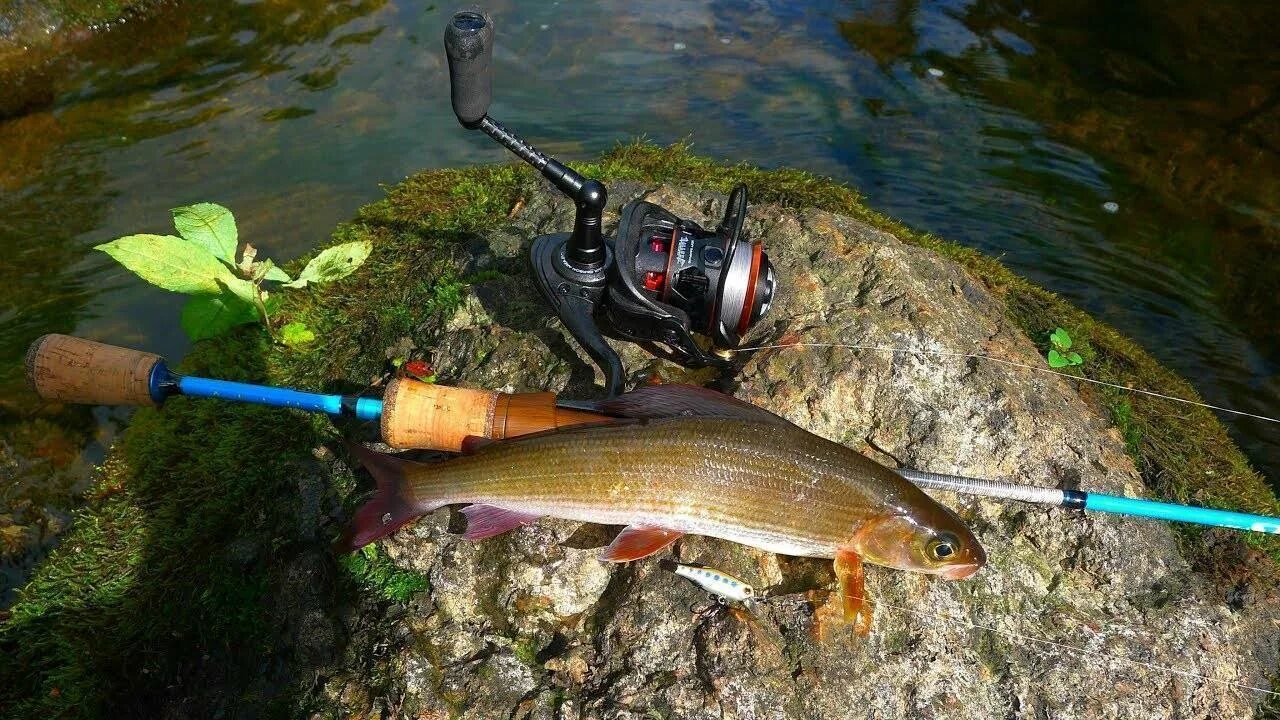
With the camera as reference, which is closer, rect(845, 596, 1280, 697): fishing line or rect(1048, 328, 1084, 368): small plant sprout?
rect(845, 596, 1280, 697): fishing line

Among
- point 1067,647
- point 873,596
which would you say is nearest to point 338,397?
point 873,596

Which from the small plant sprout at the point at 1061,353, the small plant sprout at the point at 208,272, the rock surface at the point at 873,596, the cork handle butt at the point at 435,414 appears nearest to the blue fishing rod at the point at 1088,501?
the rock surface at the point at 873,596

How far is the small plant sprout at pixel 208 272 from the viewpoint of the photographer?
4.98 metres

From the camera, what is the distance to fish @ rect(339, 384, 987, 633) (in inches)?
137

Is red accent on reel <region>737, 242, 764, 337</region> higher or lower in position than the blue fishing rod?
higher

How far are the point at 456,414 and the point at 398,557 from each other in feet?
2.81

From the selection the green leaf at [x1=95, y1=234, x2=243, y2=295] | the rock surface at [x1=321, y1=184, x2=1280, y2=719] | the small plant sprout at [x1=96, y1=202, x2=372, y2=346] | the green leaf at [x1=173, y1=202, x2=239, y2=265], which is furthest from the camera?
the green leaf at [x1=173, y1=202, x2=239, y2=265]

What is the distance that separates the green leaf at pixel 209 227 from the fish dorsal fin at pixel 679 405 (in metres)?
3.32

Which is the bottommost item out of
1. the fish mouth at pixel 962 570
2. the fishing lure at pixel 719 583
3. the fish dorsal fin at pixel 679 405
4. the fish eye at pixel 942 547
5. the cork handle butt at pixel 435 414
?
the fishing lure at pixel 719 583

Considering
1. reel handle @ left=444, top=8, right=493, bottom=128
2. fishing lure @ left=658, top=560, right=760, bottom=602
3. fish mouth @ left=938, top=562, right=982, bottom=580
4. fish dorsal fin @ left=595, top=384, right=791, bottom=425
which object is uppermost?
reel handle @ left=444, top=8, right=493, bottom=128

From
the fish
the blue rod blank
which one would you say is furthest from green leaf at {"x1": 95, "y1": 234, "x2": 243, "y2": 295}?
the fish

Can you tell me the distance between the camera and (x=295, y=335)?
18.0 feet

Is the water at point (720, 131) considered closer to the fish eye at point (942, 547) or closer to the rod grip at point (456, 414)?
the rod grip at point (456, 414)

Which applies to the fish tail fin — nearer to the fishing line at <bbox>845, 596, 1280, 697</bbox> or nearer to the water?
the fishing line at <bbox>845, 596, 1280, 697</bbox>
